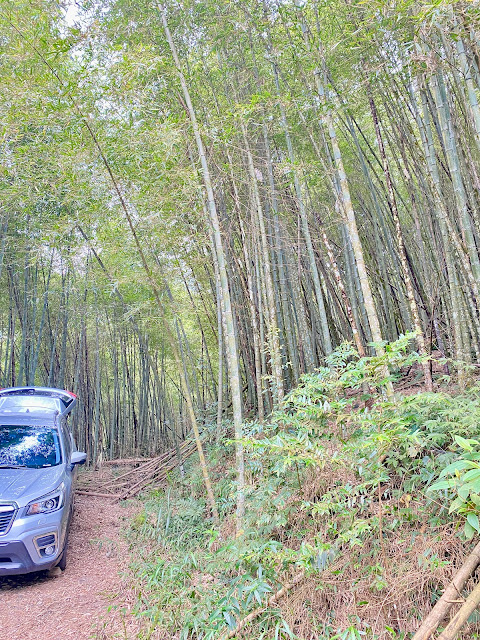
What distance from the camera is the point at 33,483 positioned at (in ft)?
9.77

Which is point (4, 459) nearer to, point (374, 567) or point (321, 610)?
point (321, 610)

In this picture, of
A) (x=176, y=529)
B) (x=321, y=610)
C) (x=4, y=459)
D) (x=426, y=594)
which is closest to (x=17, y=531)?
(x=4, y=459)

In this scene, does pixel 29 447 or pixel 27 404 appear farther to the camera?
pixel 27 404

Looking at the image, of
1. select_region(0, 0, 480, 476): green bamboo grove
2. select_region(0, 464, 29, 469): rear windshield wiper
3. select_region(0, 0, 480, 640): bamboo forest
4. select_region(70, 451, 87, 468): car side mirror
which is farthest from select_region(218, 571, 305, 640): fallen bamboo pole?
select_region(70, 451, 87, 468): car side mirror

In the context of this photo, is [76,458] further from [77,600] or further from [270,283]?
[270,283]

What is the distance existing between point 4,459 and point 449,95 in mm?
4716

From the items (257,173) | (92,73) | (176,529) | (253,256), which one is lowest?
(176,529)

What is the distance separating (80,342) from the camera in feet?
25.6

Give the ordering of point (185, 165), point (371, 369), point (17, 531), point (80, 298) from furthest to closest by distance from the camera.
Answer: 1. point (80, 298)
2. point (185, 165)
3. point (17, 531)
4. point (371, 369)

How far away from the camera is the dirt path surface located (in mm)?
2299

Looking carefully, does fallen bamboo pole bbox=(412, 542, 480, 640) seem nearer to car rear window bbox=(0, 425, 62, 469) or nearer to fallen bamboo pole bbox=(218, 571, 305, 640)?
fallen bamboo pole bbox=(218, 571, 305, 640)

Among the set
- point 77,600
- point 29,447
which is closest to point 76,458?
point 29,447

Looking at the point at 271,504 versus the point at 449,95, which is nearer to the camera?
the point at 271,504

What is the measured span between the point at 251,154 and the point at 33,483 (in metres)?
3.37
